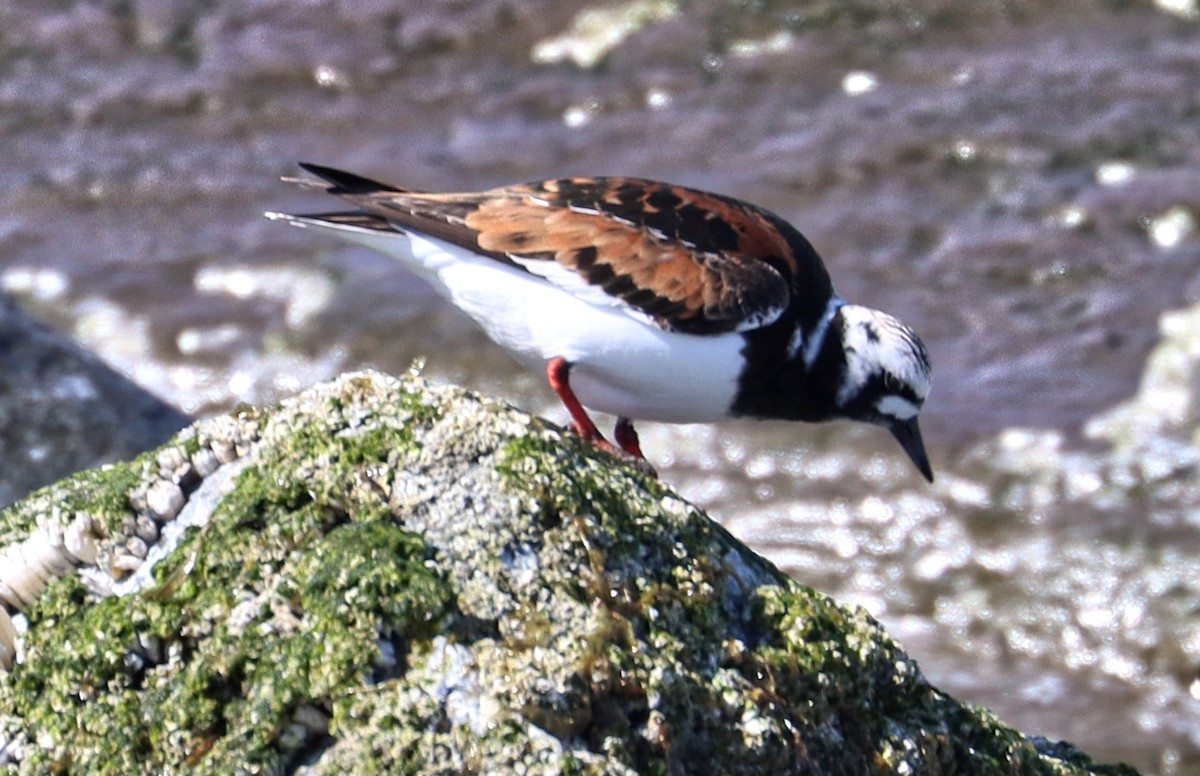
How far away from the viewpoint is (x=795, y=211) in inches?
452

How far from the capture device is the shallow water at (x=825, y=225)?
8.23m

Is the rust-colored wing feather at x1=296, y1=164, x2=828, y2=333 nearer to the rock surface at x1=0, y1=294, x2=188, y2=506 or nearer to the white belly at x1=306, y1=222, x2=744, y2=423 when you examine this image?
the white belly at x1=306, y1=222, x2=744, y2=423

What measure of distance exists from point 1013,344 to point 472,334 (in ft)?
11.2

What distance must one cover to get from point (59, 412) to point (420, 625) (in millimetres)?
4164

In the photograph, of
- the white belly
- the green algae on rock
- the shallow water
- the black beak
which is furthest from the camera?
the shallow water

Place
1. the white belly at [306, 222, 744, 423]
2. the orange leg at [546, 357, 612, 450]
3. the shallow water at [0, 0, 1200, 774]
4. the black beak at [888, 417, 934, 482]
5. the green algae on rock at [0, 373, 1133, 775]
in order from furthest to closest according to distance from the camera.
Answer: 1. the shallow water at [0, 0, 1200, 774]
2. the black beak at [888, 417, 934, 482]
3. the white belly at [306, 222, 744, 423]
4. the orange leg at [546, 357, 612, 450]
5. the green algae on rock at [0, 373, 1133, 775]

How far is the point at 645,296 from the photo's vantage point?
5.30 metres

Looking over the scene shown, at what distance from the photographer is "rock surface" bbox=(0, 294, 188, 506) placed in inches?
258

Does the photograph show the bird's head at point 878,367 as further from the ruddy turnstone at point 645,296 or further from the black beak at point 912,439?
the black beak at point 912,439

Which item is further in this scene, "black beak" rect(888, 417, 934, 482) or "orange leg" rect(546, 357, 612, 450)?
"black beak" rect(888, 417, 934, 482)

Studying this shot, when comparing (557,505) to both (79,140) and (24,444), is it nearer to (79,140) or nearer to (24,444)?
(24,444)

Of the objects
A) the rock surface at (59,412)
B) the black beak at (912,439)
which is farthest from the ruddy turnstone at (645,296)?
the rock surface at (59,412)

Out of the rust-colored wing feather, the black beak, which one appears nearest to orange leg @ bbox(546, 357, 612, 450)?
the rust-colored wing feather

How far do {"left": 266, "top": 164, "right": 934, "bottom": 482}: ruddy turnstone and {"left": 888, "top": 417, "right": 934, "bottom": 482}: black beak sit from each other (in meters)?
0.31
